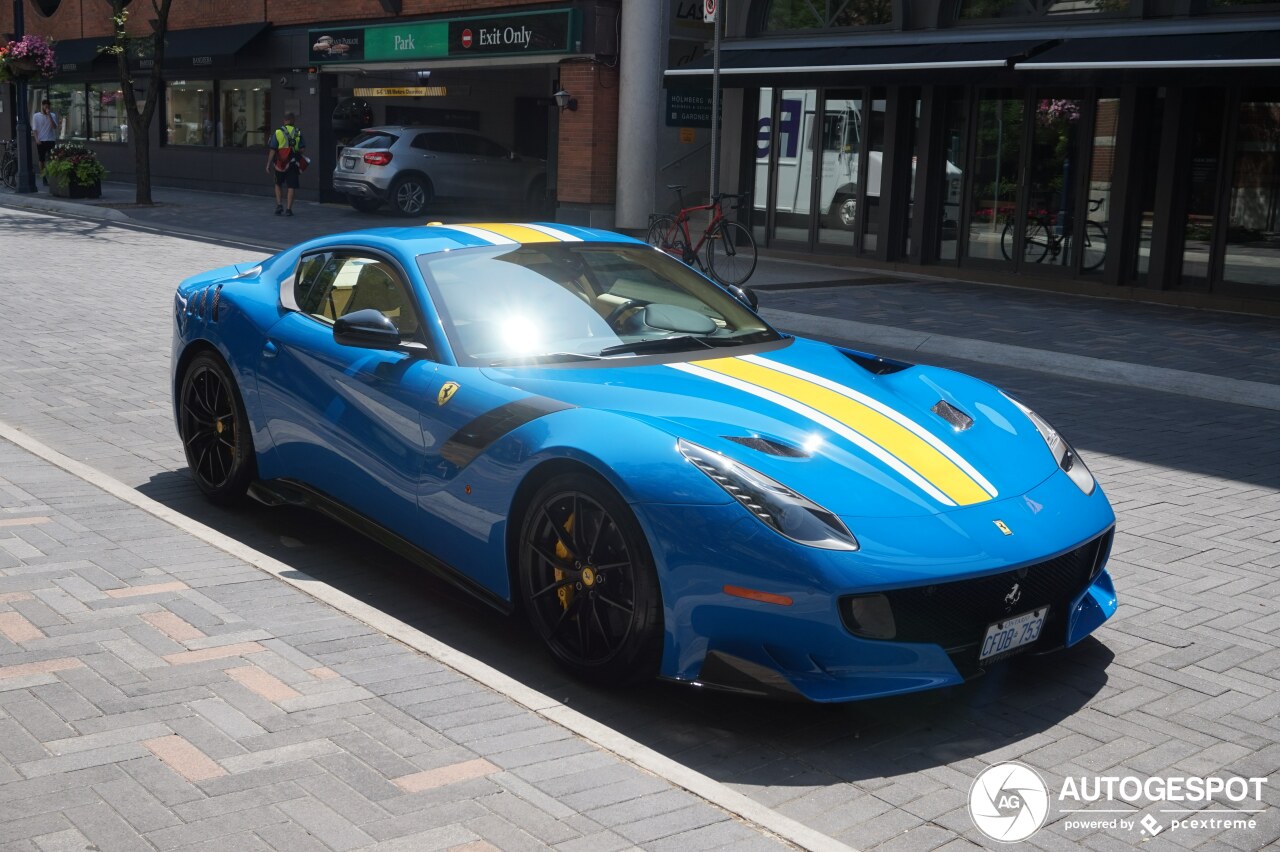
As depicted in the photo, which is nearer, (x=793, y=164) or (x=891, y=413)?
(x=891, y=413)

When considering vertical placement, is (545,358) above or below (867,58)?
below

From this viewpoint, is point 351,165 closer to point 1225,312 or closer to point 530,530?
point 1225,312

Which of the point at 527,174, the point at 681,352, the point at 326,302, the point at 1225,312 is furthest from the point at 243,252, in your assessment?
the point at 681,352

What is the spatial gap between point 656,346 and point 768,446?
3.47 ft

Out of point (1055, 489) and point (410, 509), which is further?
point (410, 509)

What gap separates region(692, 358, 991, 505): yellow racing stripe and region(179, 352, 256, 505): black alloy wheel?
2311 millimetres

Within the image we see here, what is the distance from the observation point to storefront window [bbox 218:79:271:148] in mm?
33719

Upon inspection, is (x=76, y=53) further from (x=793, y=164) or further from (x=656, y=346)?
(x=656, y=346)

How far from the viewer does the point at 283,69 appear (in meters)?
32.7

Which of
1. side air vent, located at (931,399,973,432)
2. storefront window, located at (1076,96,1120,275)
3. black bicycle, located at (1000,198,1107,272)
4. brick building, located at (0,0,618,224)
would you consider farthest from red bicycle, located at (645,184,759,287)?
side air vent, located at (931,399,973,432)

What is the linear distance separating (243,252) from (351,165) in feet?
25.6

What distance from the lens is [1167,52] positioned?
1512cm

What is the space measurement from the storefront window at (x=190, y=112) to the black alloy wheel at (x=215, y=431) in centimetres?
3128

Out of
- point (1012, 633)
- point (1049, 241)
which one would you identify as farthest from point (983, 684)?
point (1049, 241)
